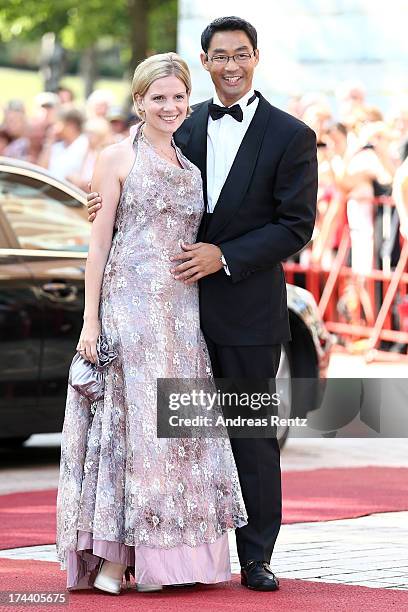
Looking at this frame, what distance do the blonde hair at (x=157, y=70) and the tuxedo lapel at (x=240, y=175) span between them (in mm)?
329

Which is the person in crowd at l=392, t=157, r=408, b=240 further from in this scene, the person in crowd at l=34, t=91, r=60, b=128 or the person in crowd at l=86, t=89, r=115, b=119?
the person in crowd at l=86, t=89, r=115, b=119

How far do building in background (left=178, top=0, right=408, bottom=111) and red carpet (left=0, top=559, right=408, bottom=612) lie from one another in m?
11.3

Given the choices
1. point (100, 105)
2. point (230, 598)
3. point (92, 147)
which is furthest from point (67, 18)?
point (230, 598)

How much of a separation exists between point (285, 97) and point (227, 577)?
39.4 ft

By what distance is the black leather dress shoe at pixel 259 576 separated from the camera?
631 centimetres

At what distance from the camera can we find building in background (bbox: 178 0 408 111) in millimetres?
17297

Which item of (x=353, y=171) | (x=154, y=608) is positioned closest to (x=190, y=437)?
(x=154, y=608)

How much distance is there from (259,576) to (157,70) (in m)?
1.99

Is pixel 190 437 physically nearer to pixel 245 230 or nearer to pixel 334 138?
pixel 245 230

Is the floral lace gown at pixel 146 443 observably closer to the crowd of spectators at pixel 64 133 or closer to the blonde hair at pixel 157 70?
the blonde hair at pixel 157 70

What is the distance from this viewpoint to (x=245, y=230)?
6.41 m

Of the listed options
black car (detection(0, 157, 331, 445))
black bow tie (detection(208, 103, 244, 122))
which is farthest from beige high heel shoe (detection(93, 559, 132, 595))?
black car (detection(0, 157, 331, 445))

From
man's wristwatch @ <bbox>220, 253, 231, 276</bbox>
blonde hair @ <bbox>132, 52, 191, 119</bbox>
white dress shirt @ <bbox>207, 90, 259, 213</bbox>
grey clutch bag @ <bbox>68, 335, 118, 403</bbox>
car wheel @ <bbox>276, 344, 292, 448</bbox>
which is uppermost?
blonde hair @ <bbox>132, 52, 191, 119</bbox>

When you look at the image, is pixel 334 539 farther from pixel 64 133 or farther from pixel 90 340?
pixel 64 133
